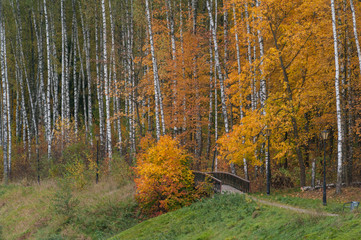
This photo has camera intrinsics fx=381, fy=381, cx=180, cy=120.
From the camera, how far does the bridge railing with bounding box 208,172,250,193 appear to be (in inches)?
723

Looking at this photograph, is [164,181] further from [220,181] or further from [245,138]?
[245,138]

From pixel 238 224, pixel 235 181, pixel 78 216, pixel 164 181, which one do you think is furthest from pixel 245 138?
pixel 78 216

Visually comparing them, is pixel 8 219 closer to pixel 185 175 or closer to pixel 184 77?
pixel 185 175

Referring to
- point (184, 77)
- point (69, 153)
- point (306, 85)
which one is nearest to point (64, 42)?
point (69, 153)

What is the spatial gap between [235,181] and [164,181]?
408cm

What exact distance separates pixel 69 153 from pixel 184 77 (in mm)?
9597

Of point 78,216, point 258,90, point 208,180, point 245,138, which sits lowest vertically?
point 78,216

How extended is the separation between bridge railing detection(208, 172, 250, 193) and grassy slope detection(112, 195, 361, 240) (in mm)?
2248

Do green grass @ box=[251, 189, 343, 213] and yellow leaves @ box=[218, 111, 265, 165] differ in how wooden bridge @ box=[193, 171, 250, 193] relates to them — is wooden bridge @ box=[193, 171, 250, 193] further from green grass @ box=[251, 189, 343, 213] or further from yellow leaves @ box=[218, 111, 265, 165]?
green grass @ box=[251, 189, 343, 213]

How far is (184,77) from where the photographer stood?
2327 cm

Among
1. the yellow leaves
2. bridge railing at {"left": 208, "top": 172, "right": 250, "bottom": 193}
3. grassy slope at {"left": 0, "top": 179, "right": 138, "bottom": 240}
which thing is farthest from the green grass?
grassy slope at {"left": 0, "top": 179, "right": 138, "bottom": 240}

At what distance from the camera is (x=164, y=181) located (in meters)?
17.6

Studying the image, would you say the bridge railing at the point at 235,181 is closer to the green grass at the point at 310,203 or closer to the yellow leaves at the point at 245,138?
the yellow leaves at the point at 245,138

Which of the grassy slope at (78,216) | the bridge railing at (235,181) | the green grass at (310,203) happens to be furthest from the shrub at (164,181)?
the green grass at (310,203)
